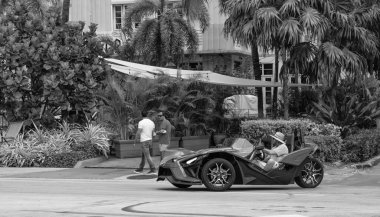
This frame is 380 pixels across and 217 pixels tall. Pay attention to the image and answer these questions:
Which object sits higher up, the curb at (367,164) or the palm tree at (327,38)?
the palm tree at (327,38)

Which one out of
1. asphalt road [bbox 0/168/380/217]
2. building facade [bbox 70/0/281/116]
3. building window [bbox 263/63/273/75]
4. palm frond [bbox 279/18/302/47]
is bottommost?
asphalt road [bbox 0/168/380/217]

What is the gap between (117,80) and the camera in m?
21.0

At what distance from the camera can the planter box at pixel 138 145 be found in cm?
1955

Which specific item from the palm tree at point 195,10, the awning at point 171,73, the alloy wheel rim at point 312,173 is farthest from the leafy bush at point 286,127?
the palm tree at point 195,10

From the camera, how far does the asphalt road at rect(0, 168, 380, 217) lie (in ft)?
30.6

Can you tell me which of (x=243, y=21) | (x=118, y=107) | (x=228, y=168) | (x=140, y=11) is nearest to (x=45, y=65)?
(x=118, y=107)

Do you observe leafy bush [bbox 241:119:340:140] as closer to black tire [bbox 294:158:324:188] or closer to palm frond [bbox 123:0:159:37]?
black tire [bbox 294:158:324:188]

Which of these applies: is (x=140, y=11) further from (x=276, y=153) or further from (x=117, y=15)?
(x=276, y=153)

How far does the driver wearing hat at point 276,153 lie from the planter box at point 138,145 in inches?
302

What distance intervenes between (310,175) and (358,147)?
551cm

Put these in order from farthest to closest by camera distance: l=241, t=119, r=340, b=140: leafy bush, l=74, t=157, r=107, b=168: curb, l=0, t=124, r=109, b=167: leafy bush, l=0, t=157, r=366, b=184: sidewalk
A: l=0, t=124, r=109, b=167: leafy bush
l=74, t=157, r=107, b=168: curb
l=241, t=119, r=340, b=140: leafy bush
l=0, t=157, r=366, b=184: sidewalk

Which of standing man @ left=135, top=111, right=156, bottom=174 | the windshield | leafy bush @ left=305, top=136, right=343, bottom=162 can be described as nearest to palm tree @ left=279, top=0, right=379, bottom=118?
leafy bush @ left=305, top=136, right=343, bottom=162

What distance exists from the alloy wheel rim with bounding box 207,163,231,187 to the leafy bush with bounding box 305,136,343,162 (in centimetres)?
564

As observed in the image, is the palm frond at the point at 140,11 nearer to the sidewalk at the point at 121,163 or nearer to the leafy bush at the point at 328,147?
the sidewalk at the point at 121,163
